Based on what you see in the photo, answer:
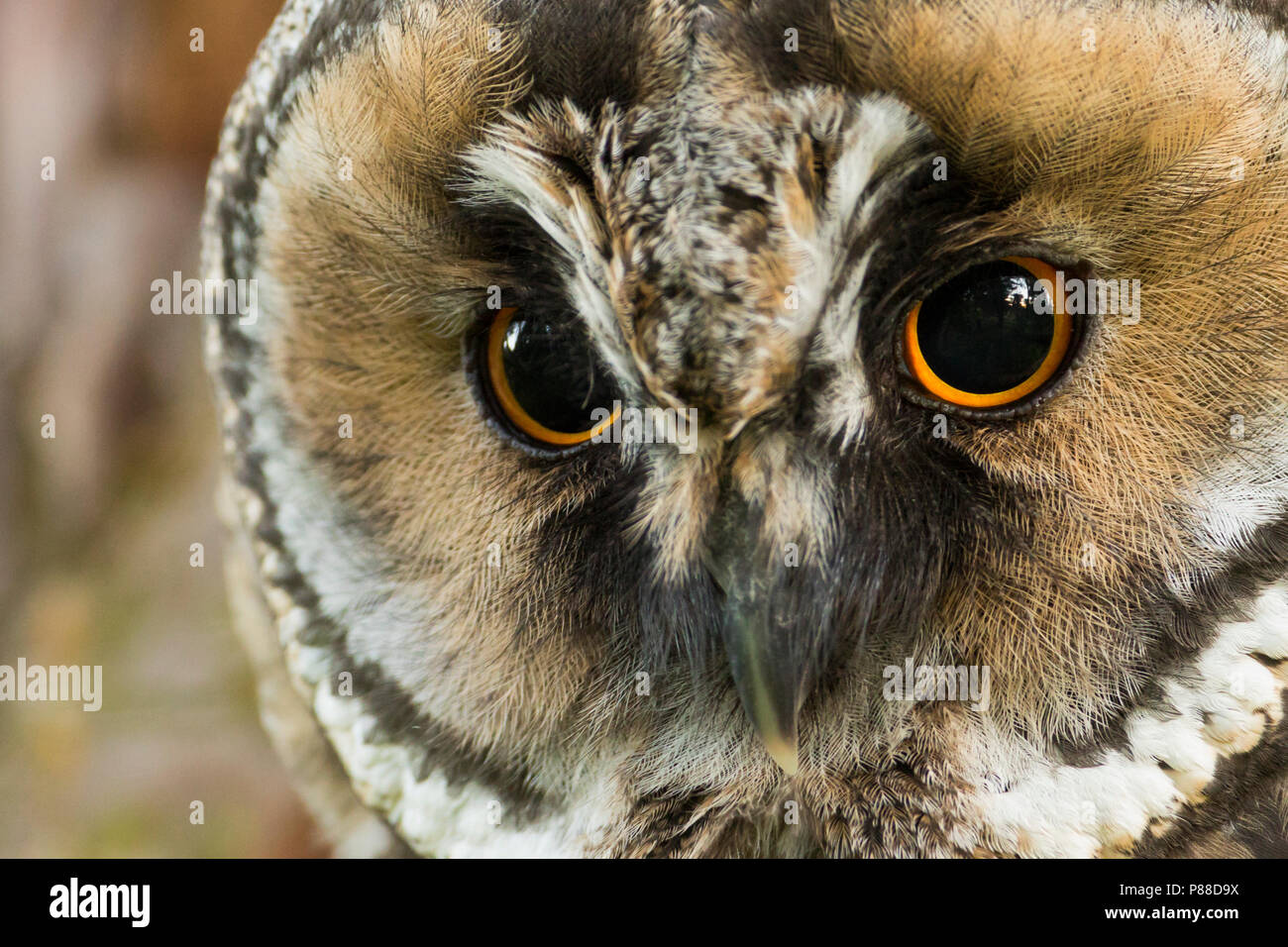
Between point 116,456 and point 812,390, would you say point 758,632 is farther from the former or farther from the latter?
point 116,456

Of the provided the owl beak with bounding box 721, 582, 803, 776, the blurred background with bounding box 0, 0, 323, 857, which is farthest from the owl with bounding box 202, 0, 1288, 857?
the blurred background with bounding box 0, 0, 323, 857

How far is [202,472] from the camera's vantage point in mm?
2656

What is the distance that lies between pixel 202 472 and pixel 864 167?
223cm

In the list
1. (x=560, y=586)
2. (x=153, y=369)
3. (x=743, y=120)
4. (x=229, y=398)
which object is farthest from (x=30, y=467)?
(x=743, y=120)

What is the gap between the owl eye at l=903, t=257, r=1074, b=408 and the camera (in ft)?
2.99

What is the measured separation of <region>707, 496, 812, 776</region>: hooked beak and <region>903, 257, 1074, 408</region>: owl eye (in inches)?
8.1

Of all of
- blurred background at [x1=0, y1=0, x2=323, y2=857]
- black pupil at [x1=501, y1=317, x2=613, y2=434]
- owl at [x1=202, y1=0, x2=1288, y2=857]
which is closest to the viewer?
owl at [x1=202, y1=0, x2=1288, y2=857]

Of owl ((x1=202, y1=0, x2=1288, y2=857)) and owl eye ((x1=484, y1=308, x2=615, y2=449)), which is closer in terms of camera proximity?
owl ((x1=202, y1=0, x2=1288, y2=857))

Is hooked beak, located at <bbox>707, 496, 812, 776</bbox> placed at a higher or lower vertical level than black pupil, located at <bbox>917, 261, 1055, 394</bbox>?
lower

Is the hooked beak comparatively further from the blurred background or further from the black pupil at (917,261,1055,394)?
the blurred background

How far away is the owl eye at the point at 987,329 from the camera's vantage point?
913mm

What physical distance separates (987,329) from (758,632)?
0.33m

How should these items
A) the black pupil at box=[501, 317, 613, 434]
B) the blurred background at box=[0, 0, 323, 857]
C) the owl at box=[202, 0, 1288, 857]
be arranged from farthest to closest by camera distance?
the blurred background at box=[0, 0, 323, 857] → the black pupil at box=[501, 317, 613, 434] → the owl at box=[202, 0, 1288, 857]
